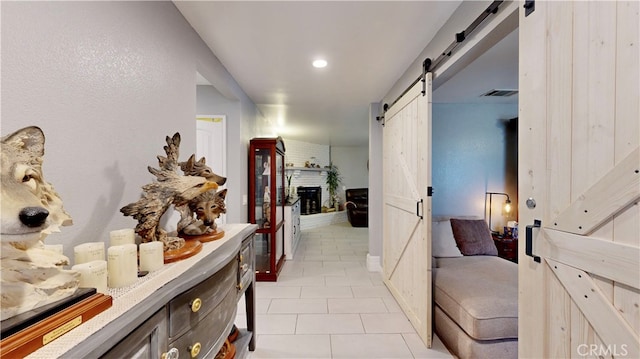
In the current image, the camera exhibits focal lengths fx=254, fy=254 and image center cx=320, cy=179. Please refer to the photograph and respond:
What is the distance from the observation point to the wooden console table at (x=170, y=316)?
57 centimetres

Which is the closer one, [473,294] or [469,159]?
[473,294]

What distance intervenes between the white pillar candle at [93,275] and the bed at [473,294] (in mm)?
2151

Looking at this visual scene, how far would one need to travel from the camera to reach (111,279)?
825 millimetres

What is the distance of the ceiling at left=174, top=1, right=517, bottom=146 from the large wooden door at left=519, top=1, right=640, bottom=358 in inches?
35.5

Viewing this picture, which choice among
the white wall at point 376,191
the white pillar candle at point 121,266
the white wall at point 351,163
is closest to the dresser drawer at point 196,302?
the white pillar candle at point 121,266

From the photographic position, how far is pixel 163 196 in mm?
1140

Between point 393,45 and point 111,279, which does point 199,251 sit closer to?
point 111,279

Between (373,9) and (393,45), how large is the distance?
1.80 feet

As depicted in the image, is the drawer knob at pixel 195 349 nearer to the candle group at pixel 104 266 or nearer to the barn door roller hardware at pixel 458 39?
the candle group at pixel 104 266

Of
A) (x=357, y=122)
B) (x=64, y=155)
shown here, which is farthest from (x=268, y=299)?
(x=357, y=122)

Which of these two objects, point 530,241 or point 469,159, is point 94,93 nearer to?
point 530,241

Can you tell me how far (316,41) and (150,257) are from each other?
6.52ft
